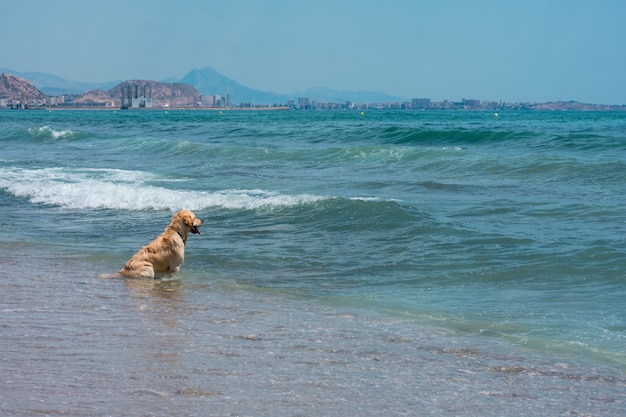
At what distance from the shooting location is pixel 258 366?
19.0ft

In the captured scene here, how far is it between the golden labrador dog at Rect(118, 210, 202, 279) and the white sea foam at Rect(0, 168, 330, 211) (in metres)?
5.06

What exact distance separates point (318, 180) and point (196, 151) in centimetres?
1131

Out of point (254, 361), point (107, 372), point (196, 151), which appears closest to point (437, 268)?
point (254, 361)

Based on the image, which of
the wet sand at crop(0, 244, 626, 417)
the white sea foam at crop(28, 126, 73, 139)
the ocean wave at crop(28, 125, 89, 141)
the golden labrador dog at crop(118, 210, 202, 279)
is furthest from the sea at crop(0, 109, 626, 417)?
the white sea foam at crop(28, 126, 73, 139)

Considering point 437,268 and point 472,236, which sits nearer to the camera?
point 437,268

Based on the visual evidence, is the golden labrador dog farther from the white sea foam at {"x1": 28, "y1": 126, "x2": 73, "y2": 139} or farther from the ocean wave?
the white sea foam at {"x1": 28, "y1": 126, "x2": 73, "y2": 139}

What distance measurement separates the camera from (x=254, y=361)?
593 centimetres

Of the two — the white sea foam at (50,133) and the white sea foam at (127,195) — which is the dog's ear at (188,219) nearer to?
the white sea foam at (127,195)

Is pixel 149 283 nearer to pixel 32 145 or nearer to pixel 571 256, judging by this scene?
pixel 571 256

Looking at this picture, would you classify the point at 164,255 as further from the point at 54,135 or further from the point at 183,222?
the point at 54,135

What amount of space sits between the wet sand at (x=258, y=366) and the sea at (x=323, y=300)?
2 cm

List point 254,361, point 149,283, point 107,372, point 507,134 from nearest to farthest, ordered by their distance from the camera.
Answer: point 107,372
point 254,361
point 149,283
point 507,134

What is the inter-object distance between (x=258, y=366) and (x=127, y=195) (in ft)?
37.4

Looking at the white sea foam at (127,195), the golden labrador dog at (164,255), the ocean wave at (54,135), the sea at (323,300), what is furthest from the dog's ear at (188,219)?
the ocean wave at (54,135)
